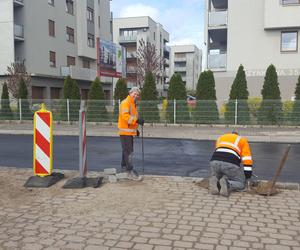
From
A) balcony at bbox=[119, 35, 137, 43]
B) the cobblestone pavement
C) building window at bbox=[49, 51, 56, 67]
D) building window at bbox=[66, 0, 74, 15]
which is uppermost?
balcony at bbox=[119, 35, 137, 43]

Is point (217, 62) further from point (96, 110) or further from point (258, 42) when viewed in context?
point (96, 110)

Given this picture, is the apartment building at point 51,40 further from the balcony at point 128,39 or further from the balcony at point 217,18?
the balcony at point 128,39

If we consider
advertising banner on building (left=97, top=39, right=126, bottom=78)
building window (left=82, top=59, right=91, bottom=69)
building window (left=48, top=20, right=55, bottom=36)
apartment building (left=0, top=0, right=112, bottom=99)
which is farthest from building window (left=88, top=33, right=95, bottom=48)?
building window (left=48, top=20, right=55, bottom=36)

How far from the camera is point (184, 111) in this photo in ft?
66.1

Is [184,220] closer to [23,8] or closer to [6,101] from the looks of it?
[6,101]

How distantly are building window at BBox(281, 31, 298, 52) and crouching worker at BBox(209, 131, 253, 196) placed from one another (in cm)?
2195

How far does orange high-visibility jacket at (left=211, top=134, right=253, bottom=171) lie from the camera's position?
6.31m

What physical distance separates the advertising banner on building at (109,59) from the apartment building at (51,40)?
1.34 m

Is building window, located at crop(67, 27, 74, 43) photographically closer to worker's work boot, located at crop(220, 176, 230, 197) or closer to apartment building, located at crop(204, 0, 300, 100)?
apartment building, located at crop(204, 0, 300, 100)

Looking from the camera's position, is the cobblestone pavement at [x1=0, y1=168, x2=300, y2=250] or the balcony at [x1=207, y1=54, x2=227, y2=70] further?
the balcony at [x1=207, y1=54, x2=227, y2=70]

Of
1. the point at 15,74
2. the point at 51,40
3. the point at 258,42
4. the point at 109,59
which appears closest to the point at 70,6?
the point at 51,40

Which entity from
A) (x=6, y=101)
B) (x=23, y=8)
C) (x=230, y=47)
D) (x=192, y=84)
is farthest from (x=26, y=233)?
(x=192, y=84)

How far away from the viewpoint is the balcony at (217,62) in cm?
2827

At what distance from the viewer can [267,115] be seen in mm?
19031
